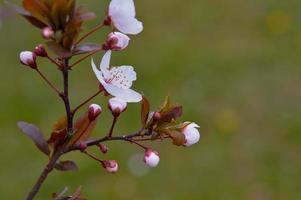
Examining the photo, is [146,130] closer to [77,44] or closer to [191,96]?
[77,44]

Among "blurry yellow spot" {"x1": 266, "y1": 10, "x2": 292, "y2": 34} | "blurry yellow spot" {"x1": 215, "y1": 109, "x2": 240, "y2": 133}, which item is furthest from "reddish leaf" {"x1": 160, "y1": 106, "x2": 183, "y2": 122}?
"blurry yellow spot" {"x1": 266, "y1": 10, "x2": 292, "y2": 34}

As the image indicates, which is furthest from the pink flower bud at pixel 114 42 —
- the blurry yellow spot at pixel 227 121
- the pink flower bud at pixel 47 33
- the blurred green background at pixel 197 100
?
the blurry yellow spot at pixel 227 121

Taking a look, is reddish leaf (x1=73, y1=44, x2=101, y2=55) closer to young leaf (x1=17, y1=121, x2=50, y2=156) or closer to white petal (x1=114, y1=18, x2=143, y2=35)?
white petal (x1=114, y1=18, x2=143, y2=35)

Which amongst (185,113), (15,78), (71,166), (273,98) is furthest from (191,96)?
(71,166)

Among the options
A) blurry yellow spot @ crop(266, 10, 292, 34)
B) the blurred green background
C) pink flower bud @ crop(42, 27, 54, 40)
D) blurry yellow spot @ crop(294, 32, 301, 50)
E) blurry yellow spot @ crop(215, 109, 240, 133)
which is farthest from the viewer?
blurry yellow spot @ crop(266, 10, 292, 34)

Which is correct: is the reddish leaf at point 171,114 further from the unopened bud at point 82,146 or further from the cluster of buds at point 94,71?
the unopened bud at point 82,146

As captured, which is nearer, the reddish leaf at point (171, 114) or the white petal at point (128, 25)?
the white petal at point (128, 25)

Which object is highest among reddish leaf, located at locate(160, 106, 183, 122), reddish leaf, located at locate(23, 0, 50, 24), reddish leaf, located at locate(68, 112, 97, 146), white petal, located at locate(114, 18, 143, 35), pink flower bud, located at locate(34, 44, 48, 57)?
reddish leaf, located at locate(23, 0, 50, 24)

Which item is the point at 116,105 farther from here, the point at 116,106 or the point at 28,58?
the point at 28,58
